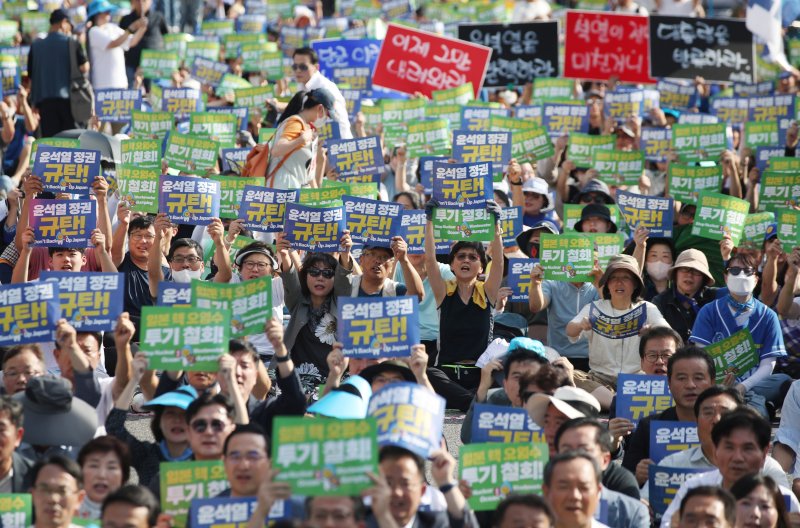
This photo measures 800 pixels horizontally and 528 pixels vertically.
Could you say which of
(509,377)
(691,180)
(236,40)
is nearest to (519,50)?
(236,40)

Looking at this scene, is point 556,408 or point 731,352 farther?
point 731,352

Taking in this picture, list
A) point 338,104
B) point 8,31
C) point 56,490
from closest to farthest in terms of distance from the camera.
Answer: point 56,490 → point 338,104 → point 8,31

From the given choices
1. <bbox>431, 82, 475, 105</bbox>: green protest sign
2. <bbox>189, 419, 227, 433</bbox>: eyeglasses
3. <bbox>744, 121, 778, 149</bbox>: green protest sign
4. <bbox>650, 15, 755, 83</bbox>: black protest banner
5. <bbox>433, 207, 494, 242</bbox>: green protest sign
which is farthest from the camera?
<bbox>650, 15, 755, 83</bbox>: black protest banner

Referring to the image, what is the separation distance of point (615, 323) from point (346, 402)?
9.71ft

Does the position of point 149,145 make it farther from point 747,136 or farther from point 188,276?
point 747,136

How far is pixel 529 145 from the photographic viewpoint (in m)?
13.3

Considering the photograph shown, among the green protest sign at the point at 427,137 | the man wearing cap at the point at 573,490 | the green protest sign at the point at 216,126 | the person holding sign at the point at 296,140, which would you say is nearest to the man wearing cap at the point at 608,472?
the man wearing cap at the point at 573,490

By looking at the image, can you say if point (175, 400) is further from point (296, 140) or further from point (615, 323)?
point (296, 140)

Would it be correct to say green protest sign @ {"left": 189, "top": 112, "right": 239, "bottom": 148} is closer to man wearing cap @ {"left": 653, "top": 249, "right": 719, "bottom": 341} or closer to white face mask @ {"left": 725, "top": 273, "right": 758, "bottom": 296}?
man wearing cap @ {"left": 653, "top": 249, "right": 719, "bottom": 341}

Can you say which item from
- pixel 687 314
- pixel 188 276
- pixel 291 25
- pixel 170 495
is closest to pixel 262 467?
pixel 170 495

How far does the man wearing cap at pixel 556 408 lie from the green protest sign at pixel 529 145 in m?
Result: 5.72

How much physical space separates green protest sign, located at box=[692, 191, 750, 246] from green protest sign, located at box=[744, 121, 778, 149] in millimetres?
2732

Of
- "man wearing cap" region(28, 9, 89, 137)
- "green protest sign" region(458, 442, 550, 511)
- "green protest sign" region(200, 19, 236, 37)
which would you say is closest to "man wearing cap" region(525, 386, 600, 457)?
"green protest sign" region(458, 442, 550, 511)

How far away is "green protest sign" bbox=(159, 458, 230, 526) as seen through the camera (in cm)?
664
